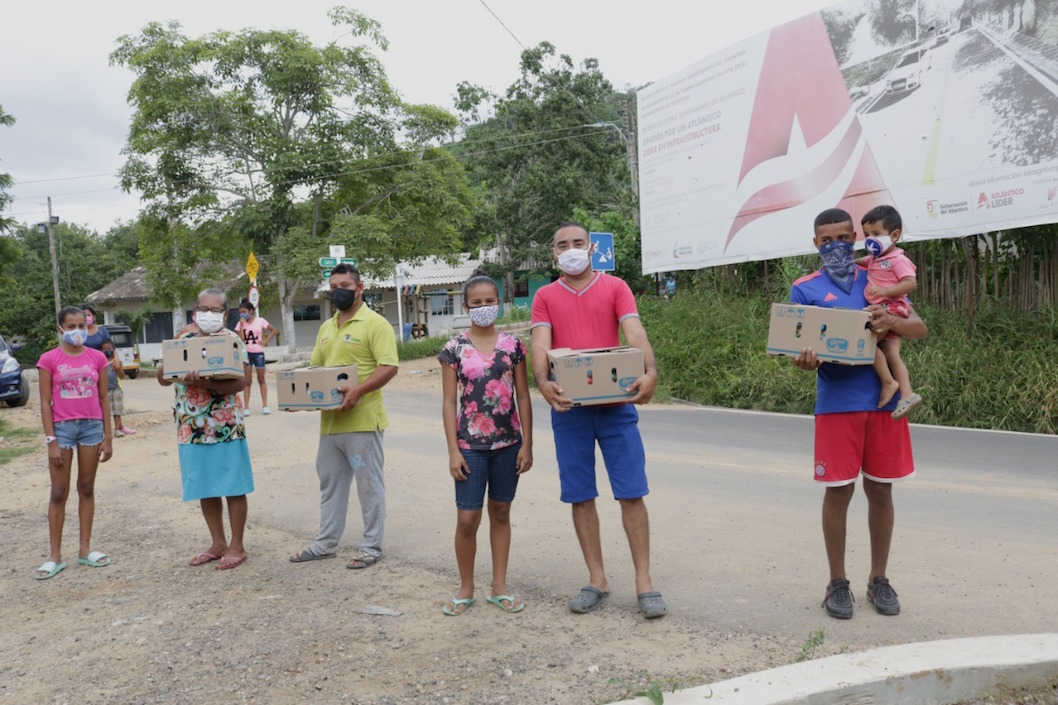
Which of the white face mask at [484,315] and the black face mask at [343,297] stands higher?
the black face mask at [343,297]

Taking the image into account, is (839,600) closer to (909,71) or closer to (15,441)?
(909,71)

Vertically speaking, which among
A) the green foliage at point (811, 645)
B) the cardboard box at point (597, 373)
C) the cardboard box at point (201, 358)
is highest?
the cardboard box at point (201, 358)

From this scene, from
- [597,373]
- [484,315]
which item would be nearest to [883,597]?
[597,373]

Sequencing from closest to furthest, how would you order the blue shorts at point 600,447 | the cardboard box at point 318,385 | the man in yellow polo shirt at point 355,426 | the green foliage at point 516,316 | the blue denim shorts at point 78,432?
1. the blue shorts at point 600,447
2. the cardboard box at point 318,385
3. the man in yellow polo shirt at point 355,426
4. the blue denim shorts at point 78,432
5. the green foliage at point 516,316

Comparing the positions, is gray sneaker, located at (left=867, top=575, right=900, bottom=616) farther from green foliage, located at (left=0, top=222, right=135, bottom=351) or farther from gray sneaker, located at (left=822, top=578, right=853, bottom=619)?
green foliage, located at (left=0, top=222, right=135, bottom=351)

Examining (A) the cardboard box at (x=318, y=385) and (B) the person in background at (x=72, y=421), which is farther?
(B) the person in background at (x=72, y=421)

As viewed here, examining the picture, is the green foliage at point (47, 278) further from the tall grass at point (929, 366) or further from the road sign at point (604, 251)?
the tall grass at point (929, 366)

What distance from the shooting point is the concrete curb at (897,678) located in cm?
334

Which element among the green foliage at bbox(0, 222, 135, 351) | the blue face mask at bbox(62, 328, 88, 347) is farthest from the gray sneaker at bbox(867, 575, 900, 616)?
the green foliage at bbox(0, 222, 135, 351)

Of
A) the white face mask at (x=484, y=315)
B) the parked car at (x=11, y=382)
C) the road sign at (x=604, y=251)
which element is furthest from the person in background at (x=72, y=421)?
the parked car at (x=11, y=382)

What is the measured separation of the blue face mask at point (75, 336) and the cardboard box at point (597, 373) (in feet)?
11.6

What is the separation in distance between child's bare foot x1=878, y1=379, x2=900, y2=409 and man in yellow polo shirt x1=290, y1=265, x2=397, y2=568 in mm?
2871

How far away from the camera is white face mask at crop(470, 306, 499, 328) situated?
462 centimetres

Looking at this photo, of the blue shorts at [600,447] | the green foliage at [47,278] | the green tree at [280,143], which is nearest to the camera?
the blue shorts at [600,447]
